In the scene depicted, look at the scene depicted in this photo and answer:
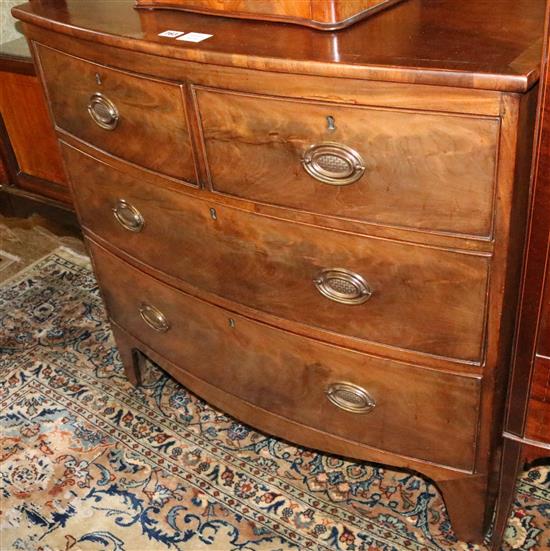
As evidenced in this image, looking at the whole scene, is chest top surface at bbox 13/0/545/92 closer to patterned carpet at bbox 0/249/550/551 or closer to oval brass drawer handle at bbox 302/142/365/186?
oval brass drawer handle at bbox 302/142/365/186

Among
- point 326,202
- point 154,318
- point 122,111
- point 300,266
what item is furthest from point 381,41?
point 154,318

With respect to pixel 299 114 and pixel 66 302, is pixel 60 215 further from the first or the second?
pixel 299 114

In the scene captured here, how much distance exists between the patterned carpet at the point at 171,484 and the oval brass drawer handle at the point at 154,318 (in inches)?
12.8

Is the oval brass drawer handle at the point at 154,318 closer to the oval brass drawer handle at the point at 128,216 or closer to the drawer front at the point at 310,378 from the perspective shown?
the drawer front at the point at 310,378

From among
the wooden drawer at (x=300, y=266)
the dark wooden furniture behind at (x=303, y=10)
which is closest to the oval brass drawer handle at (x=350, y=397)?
the wooden drawer at (x=300, y=266)

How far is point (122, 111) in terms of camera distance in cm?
146

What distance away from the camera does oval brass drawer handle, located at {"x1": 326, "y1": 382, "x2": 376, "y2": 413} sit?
4.78 ft

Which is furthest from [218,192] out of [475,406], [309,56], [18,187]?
[18,187]

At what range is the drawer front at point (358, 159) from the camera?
108 cm

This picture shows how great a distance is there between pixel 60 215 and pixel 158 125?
4.00 feet

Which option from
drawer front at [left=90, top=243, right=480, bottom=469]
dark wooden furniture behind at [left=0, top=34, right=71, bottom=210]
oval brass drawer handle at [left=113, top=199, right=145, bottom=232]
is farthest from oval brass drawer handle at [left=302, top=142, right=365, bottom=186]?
dark wooden furniture behind at [left=0, top=34, right=71, bottom=210]

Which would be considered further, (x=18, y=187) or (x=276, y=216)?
(x=18, y=187)

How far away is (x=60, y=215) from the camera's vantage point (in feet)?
8.21

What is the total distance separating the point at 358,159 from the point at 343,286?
0.86 ft
